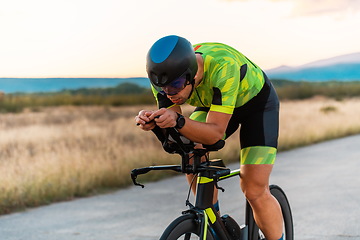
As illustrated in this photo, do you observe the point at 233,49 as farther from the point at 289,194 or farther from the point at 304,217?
the point at 289,194

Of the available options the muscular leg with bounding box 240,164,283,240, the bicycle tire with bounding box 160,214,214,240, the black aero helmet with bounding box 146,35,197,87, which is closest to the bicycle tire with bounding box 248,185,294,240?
the muscular leg with bounding box 240,164,283,240

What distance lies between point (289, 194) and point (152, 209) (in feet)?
5.97

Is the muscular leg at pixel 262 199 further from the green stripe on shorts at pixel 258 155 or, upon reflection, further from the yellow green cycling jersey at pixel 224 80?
the yellow green cycling jersey at pixel 224 80

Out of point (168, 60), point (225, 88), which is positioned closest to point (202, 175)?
point (225, 88)

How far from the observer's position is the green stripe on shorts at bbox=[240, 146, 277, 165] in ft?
12.7

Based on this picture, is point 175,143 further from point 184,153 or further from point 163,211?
point 163,211

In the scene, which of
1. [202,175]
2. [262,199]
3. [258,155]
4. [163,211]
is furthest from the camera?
[163,211]

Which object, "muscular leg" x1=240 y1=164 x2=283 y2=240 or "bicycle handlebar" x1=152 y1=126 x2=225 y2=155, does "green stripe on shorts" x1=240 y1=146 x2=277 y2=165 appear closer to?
"muscular leg" x1=240 y1=164 x2=283 y2=240

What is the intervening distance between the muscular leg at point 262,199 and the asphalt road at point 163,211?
1764 millimetres

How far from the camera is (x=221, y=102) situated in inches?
130

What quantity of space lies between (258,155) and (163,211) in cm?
359

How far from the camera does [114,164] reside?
10094 millimetres

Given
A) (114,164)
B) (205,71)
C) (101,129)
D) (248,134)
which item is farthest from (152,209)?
(101,129)

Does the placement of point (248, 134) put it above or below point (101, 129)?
above
